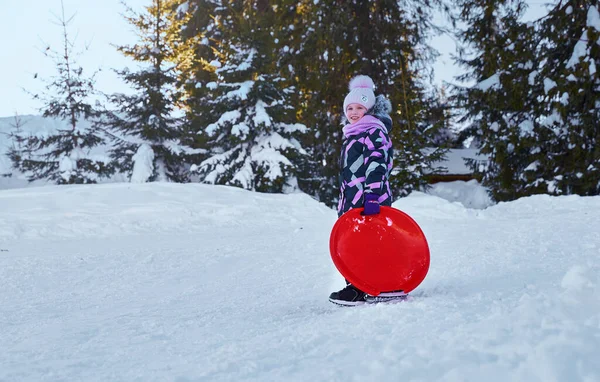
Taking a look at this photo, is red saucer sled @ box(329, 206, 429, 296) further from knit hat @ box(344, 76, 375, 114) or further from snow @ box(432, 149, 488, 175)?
snow @ box(432, 149, 488, 175)

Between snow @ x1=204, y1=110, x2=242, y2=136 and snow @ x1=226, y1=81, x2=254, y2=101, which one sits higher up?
snow @ x1=226, y1=81, x2=254, y2=101

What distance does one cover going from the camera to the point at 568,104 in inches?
539

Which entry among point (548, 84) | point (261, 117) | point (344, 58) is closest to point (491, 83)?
point (548, 84)

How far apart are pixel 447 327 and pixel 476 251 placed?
3090mm

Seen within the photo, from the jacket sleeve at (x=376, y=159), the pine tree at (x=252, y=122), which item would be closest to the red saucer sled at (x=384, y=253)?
the jacket sleeve at (x=376, y=159)

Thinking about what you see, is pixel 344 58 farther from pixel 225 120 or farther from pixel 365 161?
pixel 365 161

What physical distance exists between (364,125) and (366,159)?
0.28 metres

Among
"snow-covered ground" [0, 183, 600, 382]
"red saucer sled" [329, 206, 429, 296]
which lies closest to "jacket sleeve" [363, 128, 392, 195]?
"red saucer sled" [329, 206, 429, 296]

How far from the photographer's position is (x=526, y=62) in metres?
15.7

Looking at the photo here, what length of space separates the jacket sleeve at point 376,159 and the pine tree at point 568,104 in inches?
479

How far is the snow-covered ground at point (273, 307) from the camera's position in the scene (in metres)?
2.06

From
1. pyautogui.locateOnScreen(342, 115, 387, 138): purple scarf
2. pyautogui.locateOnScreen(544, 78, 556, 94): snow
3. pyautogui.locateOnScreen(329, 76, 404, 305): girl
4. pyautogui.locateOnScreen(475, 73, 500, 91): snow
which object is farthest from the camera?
pyautogui.locateOnScreen(475, 73, 500, 91): snow

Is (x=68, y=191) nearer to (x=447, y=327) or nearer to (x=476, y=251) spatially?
(x=476, y=251)

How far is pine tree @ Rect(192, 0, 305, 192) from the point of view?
15211 mm
